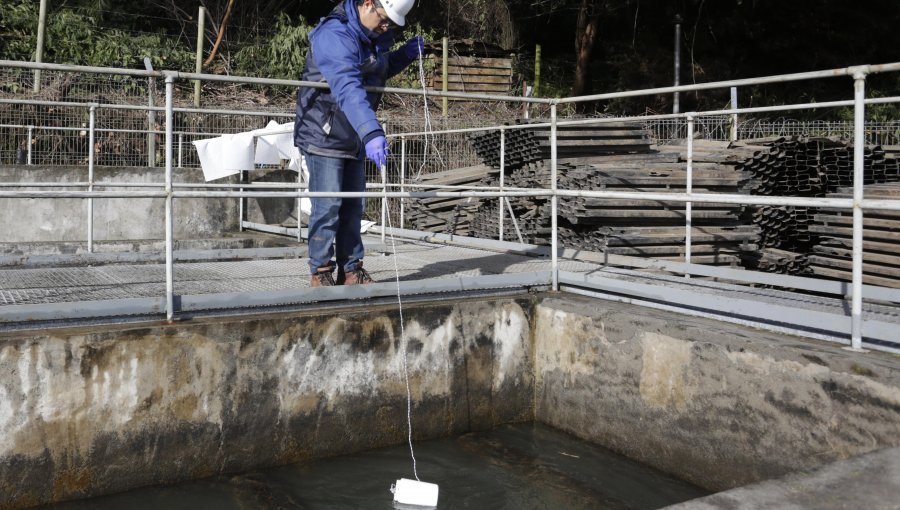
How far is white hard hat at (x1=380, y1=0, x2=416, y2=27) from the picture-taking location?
460 cm

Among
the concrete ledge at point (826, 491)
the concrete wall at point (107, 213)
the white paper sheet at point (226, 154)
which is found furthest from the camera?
the concrete wall at point (107, 213)

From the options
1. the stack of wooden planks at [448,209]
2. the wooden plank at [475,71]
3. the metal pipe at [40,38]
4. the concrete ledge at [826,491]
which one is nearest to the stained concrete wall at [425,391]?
the concrete ledge at [826,491]

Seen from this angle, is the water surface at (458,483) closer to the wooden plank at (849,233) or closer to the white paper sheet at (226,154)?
the wooden plank at (849,233)

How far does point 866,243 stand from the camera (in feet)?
25.9

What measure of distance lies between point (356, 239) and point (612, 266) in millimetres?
2258

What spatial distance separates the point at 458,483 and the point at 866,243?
5.37 meters

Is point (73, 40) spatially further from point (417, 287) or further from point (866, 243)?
point (866, 243)

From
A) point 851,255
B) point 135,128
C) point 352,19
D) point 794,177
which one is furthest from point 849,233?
point 135,128

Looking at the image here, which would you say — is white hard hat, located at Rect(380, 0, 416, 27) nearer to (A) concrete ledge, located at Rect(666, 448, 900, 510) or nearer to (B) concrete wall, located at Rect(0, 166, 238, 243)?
(A) concrete ledge, located at Rect(666, 448, 900, 510)

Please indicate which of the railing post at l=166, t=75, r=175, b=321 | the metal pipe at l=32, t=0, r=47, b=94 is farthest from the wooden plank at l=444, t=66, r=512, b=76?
the railing post at l=166, t=75, r=175, b=321

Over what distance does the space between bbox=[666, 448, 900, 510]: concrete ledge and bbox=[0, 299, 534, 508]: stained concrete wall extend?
2602 millimetres

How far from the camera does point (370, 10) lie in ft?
15.4

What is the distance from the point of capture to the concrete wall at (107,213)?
1070cm

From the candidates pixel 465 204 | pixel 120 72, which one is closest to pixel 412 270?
pixel 120 72
